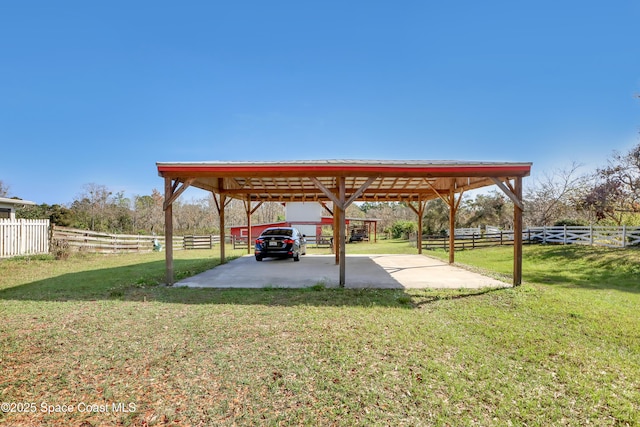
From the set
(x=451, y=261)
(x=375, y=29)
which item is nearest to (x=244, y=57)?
(x=375, y=29)

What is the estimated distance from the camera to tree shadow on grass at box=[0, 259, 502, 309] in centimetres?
627

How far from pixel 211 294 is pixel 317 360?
13.7ft

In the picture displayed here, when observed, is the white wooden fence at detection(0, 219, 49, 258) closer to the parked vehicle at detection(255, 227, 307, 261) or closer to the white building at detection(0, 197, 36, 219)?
the white building at detection(0, 197, 36, 219)

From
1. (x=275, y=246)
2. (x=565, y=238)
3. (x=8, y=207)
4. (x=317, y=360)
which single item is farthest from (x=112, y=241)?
(x=565, y=238)

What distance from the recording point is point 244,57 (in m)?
12.9

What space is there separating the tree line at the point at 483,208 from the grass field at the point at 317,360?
55.1 ft

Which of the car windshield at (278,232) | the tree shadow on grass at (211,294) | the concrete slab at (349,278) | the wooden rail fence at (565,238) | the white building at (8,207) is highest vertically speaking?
the white building at (8,207)

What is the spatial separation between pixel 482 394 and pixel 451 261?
1045cm

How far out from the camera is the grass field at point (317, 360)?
8.60 ft

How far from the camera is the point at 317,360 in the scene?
3553 mm

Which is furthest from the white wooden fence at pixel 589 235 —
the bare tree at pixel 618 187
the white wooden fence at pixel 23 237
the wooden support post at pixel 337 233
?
the white wooden fence at pixel 23 237

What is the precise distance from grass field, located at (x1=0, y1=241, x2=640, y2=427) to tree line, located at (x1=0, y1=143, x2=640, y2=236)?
16.8 metres

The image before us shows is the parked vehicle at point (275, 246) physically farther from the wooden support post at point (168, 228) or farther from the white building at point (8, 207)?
the white building at point (8, 207)

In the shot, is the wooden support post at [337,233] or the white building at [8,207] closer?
the wooden support post at [337,233]
